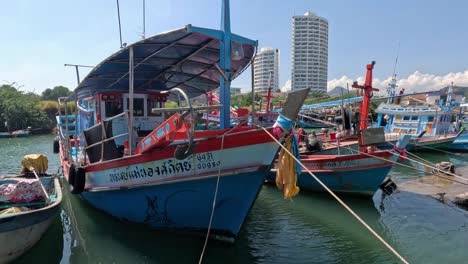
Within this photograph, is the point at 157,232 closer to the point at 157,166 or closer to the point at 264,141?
the point at 157,166

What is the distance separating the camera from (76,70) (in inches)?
369

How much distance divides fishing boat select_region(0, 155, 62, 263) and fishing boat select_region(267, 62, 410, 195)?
690 cm

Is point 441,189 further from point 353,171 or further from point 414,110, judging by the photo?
point 414,110

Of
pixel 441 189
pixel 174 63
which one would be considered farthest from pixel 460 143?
pixel 174 63

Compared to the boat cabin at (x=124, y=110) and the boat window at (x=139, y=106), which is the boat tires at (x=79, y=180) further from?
the boat window at (x=139, y=106)

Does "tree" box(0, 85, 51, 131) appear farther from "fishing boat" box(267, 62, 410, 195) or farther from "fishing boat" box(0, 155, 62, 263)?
"fishing boat" box(267, 62, 410, 195)

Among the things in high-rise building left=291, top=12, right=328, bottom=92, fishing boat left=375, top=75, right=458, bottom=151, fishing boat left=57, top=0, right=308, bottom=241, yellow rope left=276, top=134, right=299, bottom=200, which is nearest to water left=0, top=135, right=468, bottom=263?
fishing boat left=57, top=0, right=308, bottom=241

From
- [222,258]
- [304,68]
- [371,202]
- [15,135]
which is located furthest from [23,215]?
[304,68]

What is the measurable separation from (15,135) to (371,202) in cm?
3980

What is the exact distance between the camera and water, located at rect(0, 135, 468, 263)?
20.8ft

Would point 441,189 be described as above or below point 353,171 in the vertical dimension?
below

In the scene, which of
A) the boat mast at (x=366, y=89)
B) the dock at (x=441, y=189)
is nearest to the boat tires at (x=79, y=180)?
the boat mast at (x=366, y=89)

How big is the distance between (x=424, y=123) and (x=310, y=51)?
70510mm

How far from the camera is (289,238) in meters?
7.34
